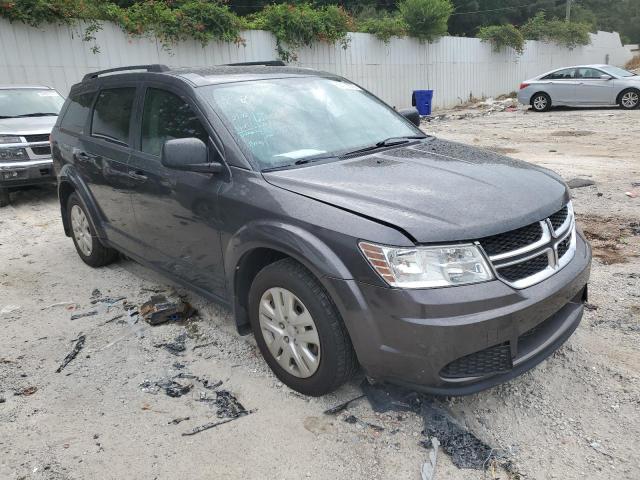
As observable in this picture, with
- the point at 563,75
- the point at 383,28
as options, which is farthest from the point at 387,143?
the point at 383,28

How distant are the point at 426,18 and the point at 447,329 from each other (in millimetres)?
20553

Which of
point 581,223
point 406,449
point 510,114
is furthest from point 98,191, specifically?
point 510,114

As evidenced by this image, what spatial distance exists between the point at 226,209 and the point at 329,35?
15178 mm

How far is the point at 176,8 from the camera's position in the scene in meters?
13.7

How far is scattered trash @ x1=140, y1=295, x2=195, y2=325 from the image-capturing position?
408cm

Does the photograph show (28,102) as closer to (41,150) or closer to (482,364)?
(41,150)

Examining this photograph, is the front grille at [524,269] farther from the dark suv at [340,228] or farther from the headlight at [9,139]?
the headlight at [9,139]

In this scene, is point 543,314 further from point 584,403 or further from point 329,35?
point 329,35

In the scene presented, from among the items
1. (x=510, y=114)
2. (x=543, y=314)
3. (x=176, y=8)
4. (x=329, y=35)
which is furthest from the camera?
(x=510, y=114)

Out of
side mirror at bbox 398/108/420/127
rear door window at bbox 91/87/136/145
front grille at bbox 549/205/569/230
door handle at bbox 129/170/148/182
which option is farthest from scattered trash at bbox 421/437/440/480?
rear door window at bbox 91/87/136/145

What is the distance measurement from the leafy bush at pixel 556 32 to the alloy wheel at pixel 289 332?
2863cm

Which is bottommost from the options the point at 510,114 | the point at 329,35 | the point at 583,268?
the point at 510,114

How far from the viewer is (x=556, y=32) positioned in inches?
1094

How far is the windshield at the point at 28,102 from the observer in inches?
340
